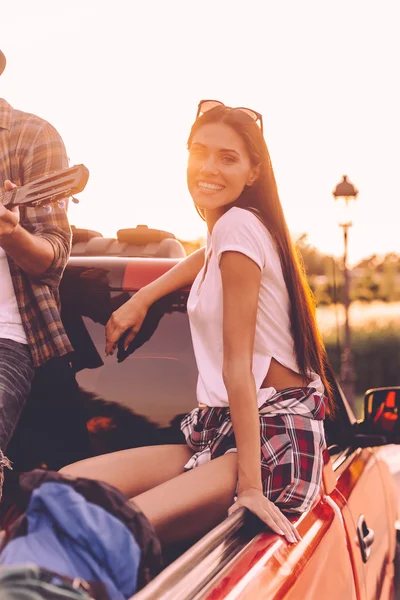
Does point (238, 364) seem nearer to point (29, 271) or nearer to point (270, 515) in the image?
point (270, 515)

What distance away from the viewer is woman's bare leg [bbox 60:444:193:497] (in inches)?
80.3

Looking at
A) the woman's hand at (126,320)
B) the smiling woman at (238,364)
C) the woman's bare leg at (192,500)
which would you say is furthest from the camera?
the woman's hand at (126,320)

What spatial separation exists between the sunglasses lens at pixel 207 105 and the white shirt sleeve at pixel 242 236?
350mm

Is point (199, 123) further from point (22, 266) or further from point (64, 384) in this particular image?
point (64, 384)

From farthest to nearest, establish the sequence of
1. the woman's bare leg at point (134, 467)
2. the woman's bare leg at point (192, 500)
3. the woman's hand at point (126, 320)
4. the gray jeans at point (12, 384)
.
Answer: the woman's hand at point (126, 320) → the gray jeans at point (12, 384) → the woman's bare leg at point (134, 467) → the woman's bare leg at point (192, 500)

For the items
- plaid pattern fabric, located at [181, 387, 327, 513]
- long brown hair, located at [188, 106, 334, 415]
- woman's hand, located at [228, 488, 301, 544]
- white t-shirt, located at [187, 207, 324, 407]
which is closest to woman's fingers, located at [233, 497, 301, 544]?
woman's hand, located at [228, 488, 301, 544]

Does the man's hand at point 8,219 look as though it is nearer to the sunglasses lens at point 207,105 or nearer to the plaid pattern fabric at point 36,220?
the plaid pattern fabric at point 36,220

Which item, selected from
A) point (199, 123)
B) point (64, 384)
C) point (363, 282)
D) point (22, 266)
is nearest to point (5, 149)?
point (22, 266)

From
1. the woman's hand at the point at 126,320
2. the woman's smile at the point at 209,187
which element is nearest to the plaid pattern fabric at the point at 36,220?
the woman's hand at the point at 126,320

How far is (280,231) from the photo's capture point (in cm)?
223

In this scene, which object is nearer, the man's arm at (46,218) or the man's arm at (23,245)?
the man's arm at (23,245)

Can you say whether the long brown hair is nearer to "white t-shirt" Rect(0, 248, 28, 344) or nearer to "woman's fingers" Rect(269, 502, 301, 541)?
"woman's fingers" Rect(269, 502, 301, 541)

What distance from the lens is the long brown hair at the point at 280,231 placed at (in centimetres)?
219

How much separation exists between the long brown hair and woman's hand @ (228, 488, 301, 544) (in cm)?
45
